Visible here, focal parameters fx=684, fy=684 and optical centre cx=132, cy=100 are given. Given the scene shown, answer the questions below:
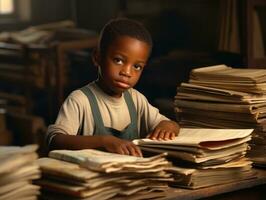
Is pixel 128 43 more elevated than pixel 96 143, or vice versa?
pixel 128 43

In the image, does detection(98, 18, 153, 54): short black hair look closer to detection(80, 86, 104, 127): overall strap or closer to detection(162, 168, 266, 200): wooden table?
detection(80, 86, 104, 127): overall strap

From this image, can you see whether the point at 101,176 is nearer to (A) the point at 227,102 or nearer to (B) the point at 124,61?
(B) the point at 124,61

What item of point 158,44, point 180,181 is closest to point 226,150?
point 180,181

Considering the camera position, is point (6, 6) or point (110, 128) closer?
point (110, 128)

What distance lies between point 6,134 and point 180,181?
3.51 meters

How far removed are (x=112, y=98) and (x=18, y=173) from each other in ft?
3.01

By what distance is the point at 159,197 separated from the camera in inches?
91.4

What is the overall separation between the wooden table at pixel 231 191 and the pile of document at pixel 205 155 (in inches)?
1.0

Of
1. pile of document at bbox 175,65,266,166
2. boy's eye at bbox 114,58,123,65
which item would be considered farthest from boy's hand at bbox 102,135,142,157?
pile of document at bbox 175,65,266,166

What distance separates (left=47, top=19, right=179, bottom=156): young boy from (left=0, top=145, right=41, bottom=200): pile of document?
53cm

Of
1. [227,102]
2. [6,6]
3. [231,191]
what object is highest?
[227,102]

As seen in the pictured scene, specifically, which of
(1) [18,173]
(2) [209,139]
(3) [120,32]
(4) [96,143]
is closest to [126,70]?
(3) [120,32]

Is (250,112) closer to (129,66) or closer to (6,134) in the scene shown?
(129,66)

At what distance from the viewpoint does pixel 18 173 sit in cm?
206
